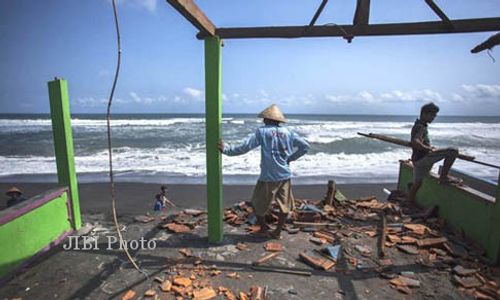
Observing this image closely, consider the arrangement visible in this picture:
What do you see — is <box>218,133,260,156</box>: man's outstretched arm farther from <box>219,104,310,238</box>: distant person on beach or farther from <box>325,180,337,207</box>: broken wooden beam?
<box>325,180,337,207</box>: broken wooden beam

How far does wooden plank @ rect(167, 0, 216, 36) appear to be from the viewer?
3.02m

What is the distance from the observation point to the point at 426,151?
5.09m

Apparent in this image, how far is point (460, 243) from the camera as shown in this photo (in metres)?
4.33

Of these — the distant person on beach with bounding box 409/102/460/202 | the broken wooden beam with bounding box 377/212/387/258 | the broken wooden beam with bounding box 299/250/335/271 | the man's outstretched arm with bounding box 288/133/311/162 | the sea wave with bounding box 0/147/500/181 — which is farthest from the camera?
the sea wave with bounding box 0/147/500/181

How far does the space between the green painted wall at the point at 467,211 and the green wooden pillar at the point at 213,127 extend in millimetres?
3856

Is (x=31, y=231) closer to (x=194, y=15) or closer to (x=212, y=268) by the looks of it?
(x=212, y=268)

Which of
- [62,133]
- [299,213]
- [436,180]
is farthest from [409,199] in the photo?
[62,133]

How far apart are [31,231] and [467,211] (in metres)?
6.58

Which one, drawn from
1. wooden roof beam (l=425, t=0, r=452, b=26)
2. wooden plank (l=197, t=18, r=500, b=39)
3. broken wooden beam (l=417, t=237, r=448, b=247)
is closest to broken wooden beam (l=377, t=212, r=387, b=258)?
broken wooden beam (l=417, t=237, r=448, b=247)

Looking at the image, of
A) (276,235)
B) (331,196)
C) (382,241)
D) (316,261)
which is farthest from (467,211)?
(276,235)

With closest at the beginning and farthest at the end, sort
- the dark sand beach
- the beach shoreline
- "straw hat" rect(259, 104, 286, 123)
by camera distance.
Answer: the dark sand beach → "straw hat" rect(259, 104, 286, 123) → the beach shoreline

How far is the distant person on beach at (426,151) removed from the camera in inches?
192

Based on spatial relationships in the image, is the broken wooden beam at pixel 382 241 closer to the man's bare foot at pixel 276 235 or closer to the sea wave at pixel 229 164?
the man's bare foot at pixel 276 235

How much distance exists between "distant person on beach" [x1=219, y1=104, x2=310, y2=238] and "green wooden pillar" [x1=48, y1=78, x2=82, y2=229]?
8.36 ft
